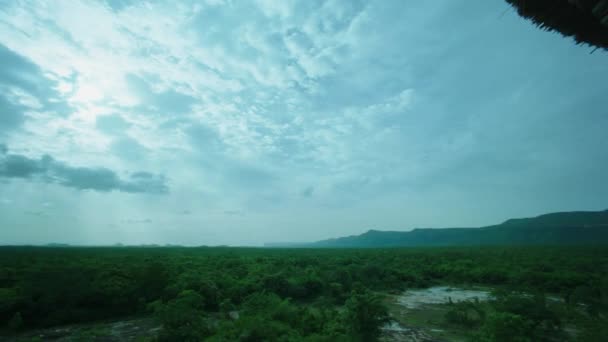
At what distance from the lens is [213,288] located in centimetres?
1953

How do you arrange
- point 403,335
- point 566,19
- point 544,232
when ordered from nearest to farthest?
point 566,19 → point 403,335 → point 544,232

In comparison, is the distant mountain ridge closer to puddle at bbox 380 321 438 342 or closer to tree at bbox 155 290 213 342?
puddle at bbox 380 321 438 342

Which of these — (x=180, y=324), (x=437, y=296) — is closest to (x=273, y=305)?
(x=180, y=324)

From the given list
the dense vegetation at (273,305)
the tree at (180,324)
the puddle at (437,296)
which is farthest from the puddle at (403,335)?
the tree at (180,324)

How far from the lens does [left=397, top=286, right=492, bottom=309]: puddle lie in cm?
2107

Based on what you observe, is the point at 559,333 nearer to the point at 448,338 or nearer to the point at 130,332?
the point at 448,338

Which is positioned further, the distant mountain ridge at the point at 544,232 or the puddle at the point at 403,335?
the distant mountain ridge at the point at 544,232

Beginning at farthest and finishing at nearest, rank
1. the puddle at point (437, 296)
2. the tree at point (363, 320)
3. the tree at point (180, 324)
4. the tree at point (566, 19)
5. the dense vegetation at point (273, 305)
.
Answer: the puddle at point (437, 296)
the tree at point (363, 320)
the tree at point (180, 324)
the dense vegetation at point (273, 305)
the tree at point (566, 19)

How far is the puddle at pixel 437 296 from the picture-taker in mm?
21070

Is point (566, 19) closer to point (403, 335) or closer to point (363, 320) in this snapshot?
point (363, 320)

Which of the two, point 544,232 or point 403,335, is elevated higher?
point 403,335

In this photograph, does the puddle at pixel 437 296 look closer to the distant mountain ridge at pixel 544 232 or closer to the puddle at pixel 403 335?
the puddle at pixel 403 335

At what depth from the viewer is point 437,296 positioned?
2358 cm

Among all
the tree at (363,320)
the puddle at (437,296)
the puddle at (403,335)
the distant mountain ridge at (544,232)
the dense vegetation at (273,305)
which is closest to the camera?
the dense vegetation at (273,305)
